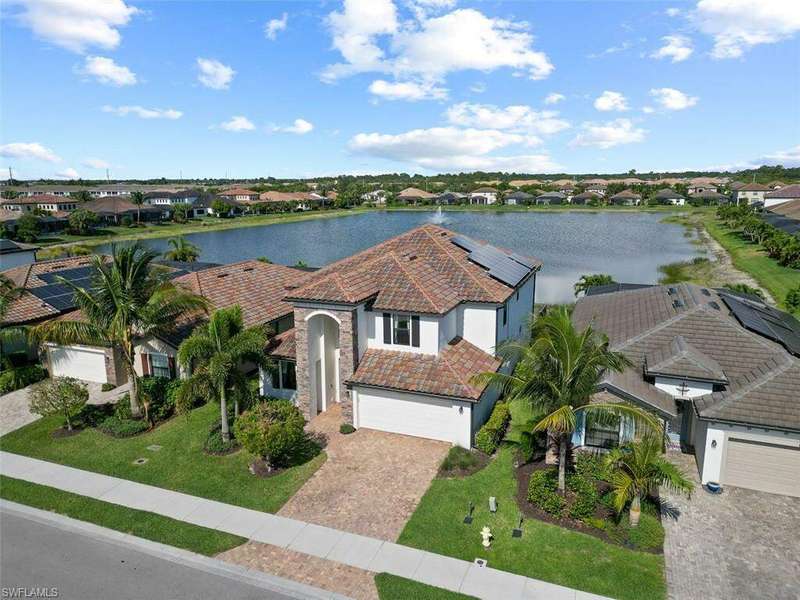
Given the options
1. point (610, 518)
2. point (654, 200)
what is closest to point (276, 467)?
point (610, 518)

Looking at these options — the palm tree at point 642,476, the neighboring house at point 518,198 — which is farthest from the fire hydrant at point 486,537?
the neighboring house at point 518,198

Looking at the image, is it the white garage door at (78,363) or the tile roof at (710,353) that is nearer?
the tile roof at (710,353)

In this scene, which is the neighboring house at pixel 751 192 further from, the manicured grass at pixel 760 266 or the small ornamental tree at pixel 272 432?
the small ornamental tree at pixel 272 432

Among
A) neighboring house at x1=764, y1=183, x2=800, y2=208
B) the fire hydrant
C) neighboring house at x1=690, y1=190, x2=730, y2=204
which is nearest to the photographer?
the fire hydrant

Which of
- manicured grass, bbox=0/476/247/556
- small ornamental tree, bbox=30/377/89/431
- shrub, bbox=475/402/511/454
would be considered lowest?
manicured grass, bbox=0/476/247/556

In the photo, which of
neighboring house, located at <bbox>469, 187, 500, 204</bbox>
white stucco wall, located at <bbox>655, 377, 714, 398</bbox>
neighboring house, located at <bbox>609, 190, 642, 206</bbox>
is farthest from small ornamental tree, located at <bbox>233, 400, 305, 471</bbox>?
neighboring house, located at <bbox>469, 187, 500, 204</bbox>

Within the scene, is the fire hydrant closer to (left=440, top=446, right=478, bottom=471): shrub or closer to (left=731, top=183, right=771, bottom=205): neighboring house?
(left=440, top=446, right=478, bottom=471): shrub
